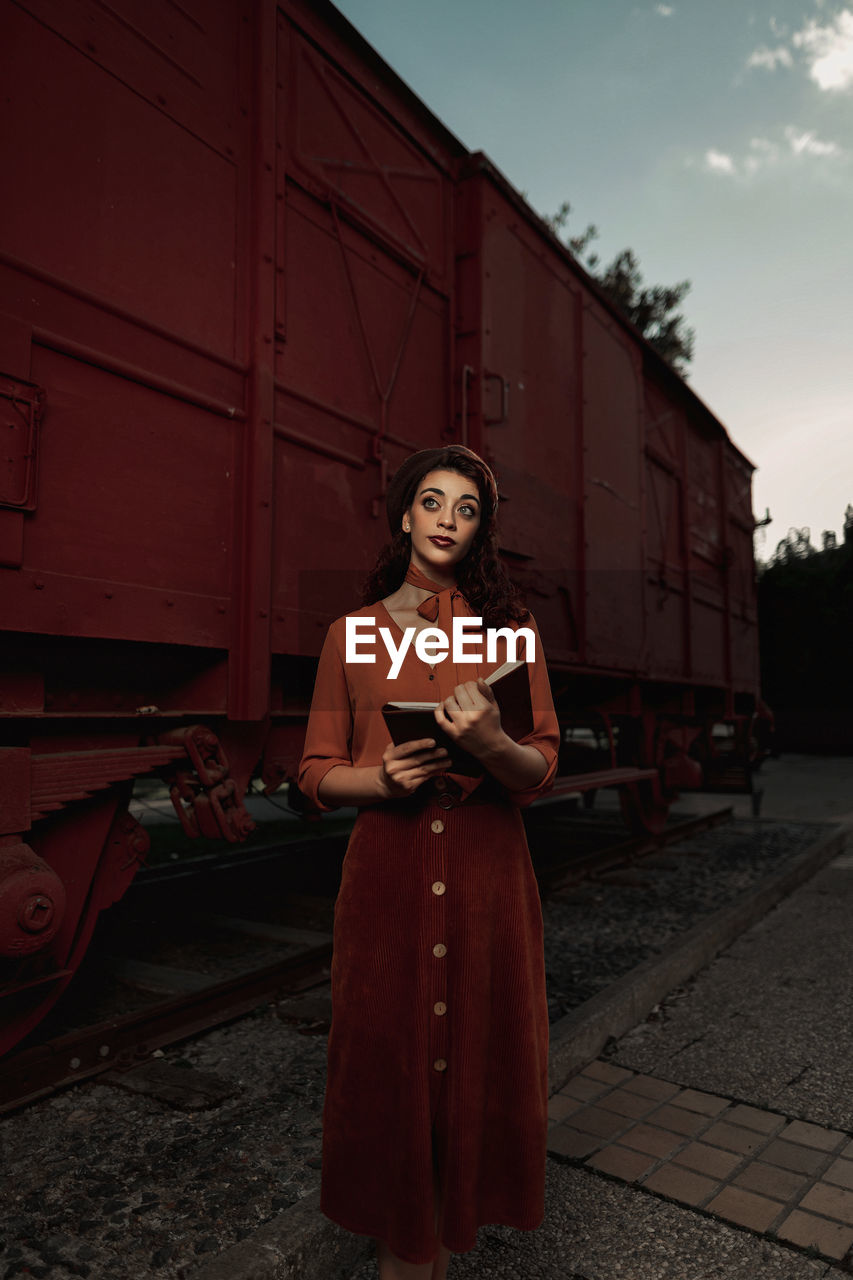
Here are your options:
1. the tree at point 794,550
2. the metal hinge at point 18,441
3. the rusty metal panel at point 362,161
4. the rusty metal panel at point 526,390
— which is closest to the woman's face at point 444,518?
the metal hinge at point 18,441

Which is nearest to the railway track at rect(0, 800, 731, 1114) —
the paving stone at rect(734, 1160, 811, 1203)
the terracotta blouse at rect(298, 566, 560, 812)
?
the terracotta blouse at rect(298, 566, 560, 812)

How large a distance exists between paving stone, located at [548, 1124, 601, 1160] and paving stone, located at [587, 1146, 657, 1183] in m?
0.03

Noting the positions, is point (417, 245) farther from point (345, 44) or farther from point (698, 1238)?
point (698, 1238)

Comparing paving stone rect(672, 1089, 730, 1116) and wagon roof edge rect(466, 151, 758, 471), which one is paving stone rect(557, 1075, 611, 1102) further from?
wagon roof edge rect(466, 151, 758, 471)

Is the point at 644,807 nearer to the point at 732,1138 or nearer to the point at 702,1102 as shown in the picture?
the point at 702,1102

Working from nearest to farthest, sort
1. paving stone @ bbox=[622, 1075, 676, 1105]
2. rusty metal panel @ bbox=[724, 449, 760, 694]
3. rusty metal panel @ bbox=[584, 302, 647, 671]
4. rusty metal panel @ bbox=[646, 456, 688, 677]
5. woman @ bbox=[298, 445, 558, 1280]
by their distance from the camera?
woman @ bbox=[298, 445, 558, 1280] < paving stone @ bbox=[622, 1075, 676, 1105] < rusty metal panel @ bbox=[584, 302, 647, 671] < rusty metal panel @ bbox=[646, 456, 688, 677] < rusty metal panel @ bbox=[724, 449, 760, 694]

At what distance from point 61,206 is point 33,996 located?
239cm

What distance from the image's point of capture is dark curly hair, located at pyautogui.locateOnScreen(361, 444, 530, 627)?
1679mm

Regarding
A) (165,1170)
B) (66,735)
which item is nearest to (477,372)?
(66,735)

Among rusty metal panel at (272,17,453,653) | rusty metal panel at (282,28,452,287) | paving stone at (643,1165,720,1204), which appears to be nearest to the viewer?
paving stone at (643,1165,720,1204)

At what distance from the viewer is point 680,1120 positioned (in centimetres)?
263

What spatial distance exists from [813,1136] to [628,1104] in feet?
1.80

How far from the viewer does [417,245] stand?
4.23 metres

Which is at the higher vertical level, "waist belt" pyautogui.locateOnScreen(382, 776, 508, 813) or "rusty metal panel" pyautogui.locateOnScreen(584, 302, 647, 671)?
"rusty metal panel" pyautogui.locateOnScreen(584, 302, 647, 671)
